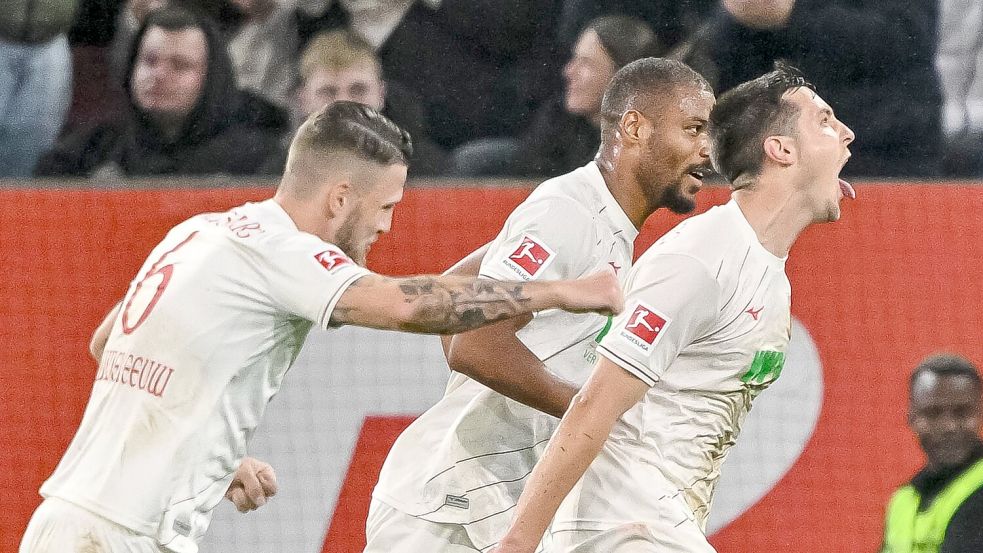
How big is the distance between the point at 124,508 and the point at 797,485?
285 cm

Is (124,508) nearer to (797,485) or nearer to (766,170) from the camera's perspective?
(766,170)

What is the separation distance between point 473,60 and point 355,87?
0.50 meters

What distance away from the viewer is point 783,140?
3082 millimetres

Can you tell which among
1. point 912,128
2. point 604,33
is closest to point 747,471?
point 912,128

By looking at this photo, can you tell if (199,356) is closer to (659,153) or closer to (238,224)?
(238,224)

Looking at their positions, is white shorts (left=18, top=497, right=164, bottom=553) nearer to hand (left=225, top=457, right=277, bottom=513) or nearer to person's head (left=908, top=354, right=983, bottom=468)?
hand (left=225, top=457, right=277, bottom=513)

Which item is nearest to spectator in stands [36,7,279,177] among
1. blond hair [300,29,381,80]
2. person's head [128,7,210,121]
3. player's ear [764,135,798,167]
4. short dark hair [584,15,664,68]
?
person's head [128,7,210,121]

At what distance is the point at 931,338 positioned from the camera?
189 inches

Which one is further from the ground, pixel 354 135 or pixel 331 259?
pixel 354 135

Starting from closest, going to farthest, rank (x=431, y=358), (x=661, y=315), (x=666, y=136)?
(x=661, y=315) → (x=666, y=136) → (x=431, y=358)

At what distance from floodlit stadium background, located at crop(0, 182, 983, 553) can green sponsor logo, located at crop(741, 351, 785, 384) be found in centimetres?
190

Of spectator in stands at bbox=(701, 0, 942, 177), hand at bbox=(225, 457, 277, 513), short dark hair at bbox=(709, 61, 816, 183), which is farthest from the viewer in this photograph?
spectator in stands at bbox=(701, 0, 942, 177)

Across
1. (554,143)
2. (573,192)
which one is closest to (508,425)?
(573,192)

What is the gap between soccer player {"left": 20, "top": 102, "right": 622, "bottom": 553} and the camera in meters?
2.69
